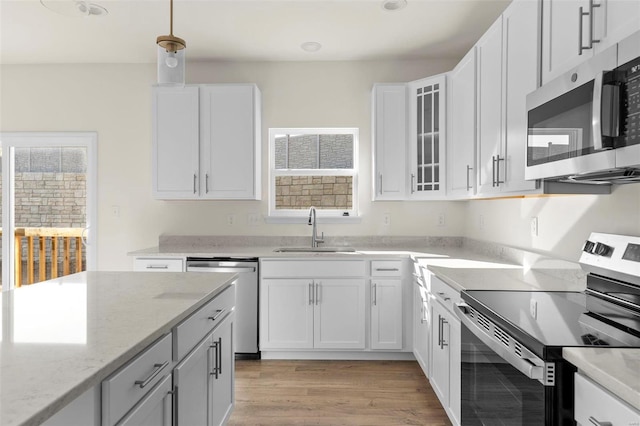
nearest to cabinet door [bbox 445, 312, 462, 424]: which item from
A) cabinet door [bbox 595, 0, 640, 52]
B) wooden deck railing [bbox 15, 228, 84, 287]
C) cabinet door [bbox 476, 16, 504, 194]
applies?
cabinet door [bbox 476, 16, 504, 194]

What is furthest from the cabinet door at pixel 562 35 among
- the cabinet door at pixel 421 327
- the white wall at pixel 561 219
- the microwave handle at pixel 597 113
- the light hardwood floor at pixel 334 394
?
the light hardwood floor at pixel 334 394

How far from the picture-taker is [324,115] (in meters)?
3.97

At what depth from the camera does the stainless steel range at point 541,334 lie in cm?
115

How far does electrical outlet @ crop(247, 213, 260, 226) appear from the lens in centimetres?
400

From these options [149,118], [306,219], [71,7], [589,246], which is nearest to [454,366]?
[589,246]

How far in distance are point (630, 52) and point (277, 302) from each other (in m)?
2.74

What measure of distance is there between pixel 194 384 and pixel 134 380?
56cm

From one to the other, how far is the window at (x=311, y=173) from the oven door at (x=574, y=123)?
238cm

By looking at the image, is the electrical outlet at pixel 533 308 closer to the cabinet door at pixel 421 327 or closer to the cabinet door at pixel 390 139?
the cabinet door at pixel 421 327

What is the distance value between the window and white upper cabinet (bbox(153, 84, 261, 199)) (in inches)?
18.0

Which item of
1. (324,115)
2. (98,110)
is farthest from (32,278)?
(324,115)

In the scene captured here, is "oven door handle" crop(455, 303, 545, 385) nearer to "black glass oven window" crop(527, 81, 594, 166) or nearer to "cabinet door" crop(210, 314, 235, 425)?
"black glass oven window" crop(527, 81, 594, 166)

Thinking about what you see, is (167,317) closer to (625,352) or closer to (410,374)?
(625,352)

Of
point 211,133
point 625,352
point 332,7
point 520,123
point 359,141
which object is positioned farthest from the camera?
point 359,141
